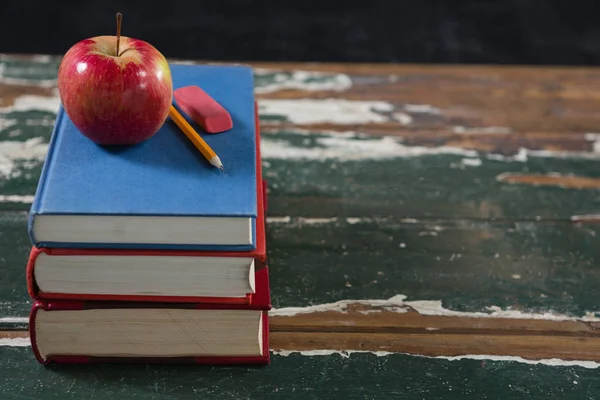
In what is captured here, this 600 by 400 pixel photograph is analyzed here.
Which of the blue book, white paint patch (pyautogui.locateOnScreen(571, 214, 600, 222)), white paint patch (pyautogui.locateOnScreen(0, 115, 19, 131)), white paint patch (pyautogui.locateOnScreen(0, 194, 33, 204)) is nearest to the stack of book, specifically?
the blue book

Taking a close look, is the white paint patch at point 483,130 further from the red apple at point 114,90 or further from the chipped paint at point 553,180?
the red apple at point 114,90

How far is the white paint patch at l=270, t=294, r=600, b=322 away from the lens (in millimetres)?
871

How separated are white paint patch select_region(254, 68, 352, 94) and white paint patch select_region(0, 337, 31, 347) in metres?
0.59

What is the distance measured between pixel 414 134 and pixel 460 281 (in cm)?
32

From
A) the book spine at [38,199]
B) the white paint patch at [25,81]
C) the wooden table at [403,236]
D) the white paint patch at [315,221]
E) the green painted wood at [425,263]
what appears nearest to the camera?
the book spine at [38,199]

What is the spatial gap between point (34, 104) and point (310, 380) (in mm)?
649

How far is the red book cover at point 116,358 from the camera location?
29.0 inches

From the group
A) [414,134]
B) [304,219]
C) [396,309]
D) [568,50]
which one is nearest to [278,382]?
[396,309]

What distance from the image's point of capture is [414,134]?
118 cm

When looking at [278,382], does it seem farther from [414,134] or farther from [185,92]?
[414,134]

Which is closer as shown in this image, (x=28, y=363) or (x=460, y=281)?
(x=28, y=363)

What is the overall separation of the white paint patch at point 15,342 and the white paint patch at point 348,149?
435mm

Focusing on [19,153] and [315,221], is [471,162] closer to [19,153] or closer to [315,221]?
[315,221]

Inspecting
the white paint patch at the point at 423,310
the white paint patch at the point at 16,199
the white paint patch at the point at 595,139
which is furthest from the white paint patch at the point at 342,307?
the white paint patch at the point at 595,139
